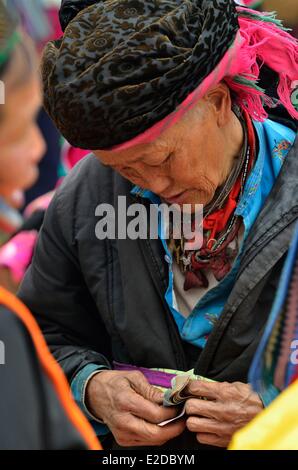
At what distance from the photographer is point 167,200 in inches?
85.4

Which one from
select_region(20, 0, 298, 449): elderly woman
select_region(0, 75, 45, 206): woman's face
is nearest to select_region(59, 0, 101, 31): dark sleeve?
select_region(20, 0, 298, 449): elderly woman

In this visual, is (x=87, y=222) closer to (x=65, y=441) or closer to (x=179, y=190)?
(x=179, y=190)

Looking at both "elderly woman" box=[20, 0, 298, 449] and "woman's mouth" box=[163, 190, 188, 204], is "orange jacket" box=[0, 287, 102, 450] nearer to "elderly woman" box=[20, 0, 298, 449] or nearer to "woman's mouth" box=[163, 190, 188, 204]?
"elderly woman" box=[20, 0, 298, 449]

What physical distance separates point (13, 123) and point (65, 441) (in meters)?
0.57

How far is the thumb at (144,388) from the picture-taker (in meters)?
2.12

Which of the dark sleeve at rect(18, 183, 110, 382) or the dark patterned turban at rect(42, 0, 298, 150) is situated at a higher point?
the dark patterned turban at rect(42, 0, 298, 150)

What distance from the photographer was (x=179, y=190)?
6.91ft

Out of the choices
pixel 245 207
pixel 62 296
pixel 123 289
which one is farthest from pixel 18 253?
pixel 245 207

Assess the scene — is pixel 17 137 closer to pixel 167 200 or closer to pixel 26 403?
pixel 26 403

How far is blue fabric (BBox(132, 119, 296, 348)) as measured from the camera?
6.90 ft

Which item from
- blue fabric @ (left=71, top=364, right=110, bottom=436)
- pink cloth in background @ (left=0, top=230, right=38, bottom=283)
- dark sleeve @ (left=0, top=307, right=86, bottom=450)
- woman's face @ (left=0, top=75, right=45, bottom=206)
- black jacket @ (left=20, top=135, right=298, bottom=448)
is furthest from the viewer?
pink cloth in background @ (left=0, top=230, right=38, bottom=283)

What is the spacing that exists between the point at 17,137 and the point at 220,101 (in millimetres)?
823

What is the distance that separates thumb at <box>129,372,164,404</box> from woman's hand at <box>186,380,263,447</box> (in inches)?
3.6
